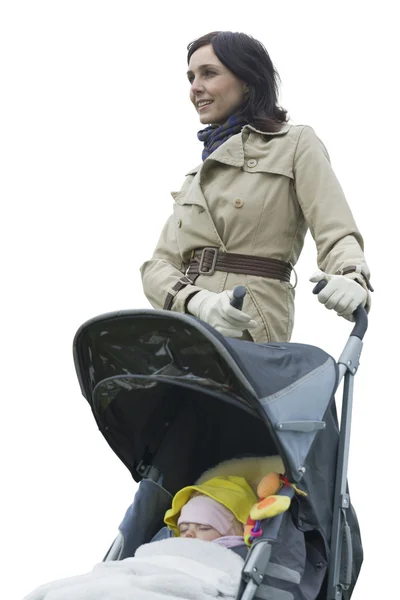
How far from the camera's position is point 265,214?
336 centimetres

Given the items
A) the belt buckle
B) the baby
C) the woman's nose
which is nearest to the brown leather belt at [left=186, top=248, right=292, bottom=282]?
the belt buckle

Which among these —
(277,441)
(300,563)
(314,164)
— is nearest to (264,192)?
(314,164)

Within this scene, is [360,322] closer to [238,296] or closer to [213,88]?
[238,296]

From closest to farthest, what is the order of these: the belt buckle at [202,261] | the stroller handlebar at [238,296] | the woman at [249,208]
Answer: the stroller handlebar at [238,296] → the woman at [249,208] → the belt buckle at [202,261]

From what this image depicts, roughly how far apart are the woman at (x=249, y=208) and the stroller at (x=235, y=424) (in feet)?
0.87

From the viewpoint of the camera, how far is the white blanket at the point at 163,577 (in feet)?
8.47

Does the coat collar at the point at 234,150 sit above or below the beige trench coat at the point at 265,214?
above

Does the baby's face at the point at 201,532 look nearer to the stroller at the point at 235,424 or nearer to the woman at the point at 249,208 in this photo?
the stroller at the point at 235,424

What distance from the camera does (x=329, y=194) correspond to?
3.30m

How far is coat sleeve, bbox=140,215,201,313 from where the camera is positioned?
3.35 meters

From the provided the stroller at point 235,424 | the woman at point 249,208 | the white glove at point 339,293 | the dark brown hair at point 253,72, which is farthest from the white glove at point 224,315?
the dark brown hair at point 253,72

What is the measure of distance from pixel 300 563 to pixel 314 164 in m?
1.38

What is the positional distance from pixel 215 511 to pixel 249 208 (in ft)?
3.50

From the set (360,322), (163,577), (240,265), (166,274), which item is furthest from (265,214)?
(163,577)
